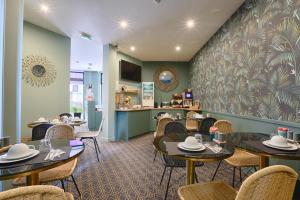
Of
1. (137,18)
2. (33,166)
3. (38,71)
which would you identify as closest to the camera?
(33,166)

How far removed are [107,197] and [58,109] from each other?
302 centimetres

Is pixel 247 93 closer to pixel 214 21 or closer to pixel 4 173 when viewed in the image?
pixel 214 21

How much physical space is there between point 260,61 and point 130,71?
434cm

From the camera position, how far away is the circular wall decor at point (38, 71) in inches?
152

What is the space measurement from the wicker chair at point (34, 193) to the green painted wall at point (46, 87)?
3.77 meters

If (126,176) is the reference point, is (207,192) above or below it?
above

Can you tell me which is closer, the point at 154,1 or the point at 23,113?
the point at 154,1

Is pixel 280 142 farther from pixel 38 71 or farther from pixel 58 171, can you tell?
pixel 38 71

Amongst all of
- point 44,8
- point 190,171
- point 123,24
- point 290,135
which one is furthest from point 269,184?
point 44,8

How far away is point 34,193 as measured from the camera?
0.71m

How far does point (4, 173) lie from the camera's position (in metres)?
1.08

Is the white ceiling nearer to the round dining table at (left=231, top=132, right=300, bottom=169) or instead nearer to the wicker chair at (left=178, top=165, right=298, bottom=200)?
the round dining table at (left=231, top=132, right=300, bottom=169)

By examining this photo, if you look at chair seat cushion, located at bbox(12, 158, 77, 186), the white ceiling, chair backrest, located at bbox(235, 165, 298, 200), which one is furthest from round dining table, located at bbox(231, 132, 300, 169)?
the white ceiling

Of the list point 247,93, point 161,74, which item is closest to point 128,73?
point 161,74
